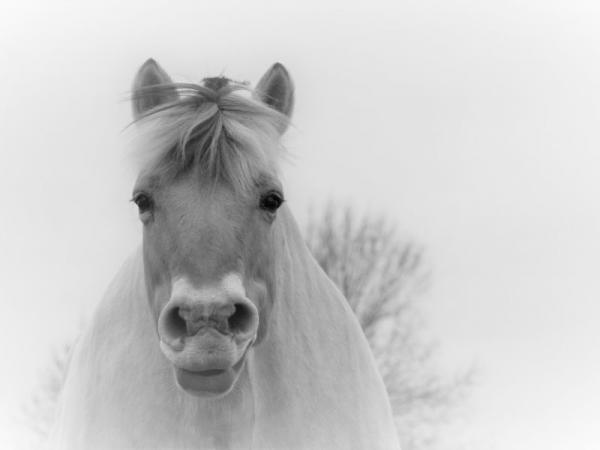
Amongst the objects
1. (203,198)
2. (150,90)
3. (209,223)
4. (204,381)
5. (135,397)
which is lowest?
(135,397)

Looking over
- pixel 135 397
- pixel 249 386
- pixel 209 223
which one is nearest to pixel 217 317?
pixel 209 223

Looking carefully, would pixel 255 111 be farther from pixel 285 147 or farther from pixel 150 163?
pixel 150 163

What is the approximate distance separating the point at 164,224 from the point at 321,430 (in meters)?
1.73

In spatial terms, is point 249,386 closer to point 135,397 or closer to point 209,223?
point 135,397

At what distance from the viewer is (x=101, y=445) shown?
532cm

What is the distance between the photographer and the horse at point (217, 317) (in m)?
4.36

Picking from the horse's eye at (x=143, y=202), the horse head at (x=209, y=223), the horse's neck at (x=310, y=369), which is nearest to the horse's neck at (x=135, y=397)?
the horse's neck at (x=310, y=369)

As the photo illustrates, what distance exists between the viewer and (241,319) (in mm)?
4363

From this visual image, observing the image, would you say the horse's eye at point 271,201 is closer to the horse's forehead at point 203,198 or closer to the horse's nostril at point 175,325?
the horse's forehead at point 203,198

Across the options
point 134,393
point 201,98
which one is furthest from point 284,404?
point 201,98

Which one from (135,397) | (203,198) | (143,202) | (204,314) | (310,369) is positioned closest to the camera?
(204,314)

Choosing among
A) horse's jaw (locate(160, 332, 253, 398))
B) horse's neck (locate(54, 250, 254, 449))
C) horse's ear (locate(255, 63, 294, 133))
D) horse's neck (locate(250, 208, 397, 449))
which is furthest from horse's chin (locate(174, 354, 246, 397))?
horse's ear (locate(255, 63, 294, 133))

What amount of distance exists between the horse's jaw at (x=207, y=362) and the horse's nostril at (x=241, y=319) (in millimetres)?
65

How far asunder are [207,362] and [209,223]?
677 millimetres
